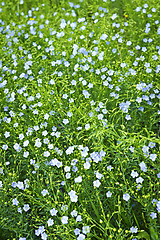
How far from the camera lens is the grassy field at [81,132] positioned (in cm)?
239

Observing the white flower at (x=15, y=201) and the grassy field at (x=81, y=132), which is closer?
the grassy field at (x=81, y=132)

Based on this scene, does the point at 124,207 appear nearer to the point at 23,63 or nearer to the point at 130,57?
the point at 130,57

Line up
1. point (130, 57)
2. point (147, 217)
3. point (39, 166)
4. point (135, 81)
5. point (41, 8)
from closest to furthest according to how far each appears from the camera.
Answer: point (147, 217)
point (39, 166)
point (135, 81)
point (130, 57)
point (41, 8)

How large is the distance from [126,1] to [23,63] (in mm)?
2121

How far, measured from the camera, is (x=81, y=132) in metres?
2.96

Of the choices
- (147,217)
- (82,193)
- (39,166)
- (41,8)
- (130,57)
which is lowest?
(147,217)

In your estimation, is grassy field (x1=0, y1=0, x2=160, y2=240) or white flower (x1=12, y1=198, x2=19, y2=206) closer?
grassy field (x1=0, y1=0, x2=160, y2=240)

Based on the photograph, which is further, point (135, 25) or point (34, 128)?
point (135, 25)

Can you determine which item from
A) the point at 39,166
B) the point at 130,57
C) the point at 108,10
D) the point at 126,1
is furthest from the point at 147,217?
the point at 126,1

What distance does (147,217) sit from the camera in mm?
2424

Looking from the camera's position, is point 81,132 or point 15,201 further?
point 81,132

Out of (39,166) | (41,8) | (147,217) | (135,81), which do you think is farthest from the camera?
(41,8)

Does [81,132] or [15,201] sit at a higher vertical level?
[81,132]

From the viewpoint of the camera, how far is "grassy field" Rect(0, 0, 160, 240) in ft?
7.83
